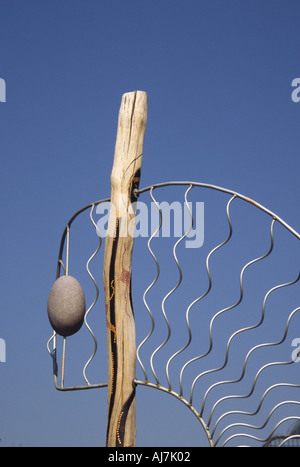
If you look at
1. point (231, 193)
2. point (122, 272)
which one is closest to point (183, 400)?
point (122, 272)

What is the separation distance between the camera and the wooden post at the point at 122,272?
3.33 meters

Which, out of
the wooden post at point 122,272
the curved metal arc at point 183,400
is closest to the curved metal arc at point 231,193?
the wooden post at point 122,272

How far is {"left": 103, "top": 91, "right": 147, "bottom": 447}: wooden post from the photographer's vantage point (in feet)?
10.9

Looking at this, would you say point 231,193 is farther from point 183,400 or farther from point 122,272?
point 183,400

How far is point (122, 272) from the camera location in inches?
136

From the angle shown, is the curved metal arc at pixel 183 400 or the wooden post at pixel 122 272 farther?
the wooden post at pixel 122 272

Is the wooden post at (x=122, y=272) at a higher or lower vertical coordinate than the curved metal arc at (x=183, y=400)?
higher

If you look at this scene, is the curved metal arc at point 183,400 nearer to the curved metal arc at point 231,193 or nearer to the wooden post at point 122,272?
the wooden post at point 122,272

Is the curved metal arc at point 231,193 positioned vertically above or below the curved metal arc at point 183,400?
above

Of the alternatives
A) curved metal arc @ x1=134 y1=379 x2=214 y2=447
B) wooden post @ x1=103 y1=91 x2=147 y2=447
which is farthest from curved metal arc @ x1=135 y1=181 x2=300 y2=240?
curved metal arc @ x1=134 y1=379 x2=214 y2=447

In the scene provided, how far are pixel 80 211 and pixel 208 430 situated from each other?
1.41 metres

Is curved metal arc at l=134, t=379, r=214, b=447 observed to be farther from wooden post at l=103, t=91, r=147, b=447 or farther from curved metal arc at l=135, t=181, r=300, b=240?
curved metal arc at l=135, t=181, r=300, b=240
